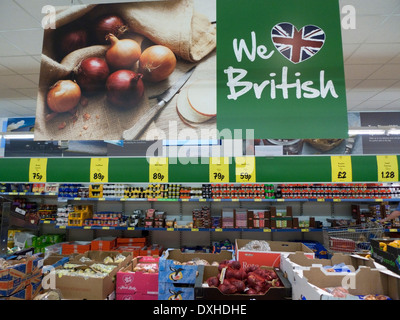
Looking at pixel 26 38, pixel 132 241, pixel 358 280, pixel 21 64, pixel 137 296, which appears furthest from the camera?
pixel 132 241

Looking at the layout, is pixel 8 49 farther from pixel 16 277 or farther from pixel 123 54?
pixel 16 277

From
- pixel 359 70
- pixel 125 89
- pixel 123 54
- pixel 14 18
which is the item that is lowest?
pixel 125 89

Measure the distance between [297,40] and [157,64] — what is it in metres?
0.85

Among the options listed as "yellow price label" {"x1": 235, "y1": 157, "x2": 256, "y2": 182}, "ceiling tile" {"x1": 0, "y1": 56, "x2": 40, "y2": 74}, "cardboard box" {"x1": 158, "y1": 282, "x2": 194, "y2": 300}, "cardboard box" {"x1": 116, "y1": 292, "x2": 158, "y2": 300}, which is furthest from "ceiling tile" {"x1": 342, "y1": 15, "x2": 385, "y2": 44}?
"ceiling tile" {"x1": 0, "y1": 56, "x2": 40, "y2": 74}

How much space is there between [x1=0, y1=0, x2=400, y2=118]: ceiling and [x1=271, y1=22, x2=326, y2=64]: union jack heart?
4.18 feet

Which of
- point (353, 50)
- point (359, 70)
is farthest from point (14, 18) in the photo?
point (359, 70)

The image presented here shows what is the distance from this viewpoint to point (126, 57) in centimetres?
169

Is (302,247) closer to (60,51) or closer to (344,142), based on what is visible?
(60,51)

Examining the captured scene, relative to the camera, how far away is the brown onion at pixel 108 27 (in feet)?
5.68

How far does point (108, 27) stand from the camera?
174cm

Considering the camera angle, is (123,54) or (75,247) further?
(75,247)

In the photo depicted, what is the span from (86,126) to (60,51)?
557 mm

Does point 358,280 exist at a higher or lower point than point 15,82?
lower

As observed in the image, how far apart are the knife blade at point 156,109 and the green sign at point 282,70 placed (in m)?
0.22
